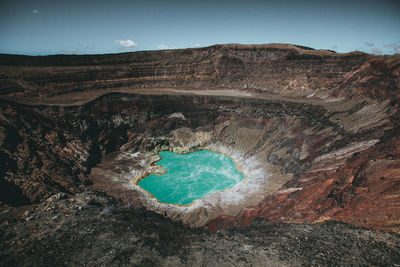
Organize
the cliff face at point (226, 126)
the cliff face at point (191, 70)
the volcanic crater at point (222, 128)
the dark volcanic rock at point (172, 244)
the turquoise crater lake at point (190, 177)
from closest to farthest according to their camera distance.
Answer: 1. the dark volcanic rock at point (172, 244)
2. the volcanic crater at point (222, 128)
3. the cliff face at point (226, 126)
4. the turquoise crater lake at point (190, 177)
5. the cliff face at point (191, 70)

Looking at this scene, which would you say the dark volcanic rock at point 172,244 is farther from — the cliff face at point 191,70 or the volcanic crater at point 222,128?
the cliff face at point 191,70

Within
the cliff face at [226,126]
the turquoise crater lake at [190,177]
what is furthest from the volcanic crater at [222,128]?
the turquoise crater lake at [190,177]

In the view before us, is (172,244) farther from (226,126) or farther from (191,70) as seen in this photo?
(191,70)

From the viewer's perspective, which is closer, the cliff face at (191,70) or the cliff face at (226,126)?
the cliff face at (226,126)

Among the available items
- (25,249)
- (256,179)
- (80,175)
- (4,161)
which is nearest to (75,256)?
(25,249)

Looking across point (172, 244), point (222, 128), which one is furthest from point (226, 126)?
point (172, 244)

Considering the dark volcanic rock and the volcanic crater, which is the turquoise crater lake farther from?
the dark volcanic rock

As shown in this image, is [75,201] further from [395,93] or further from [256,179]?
[395,93]
